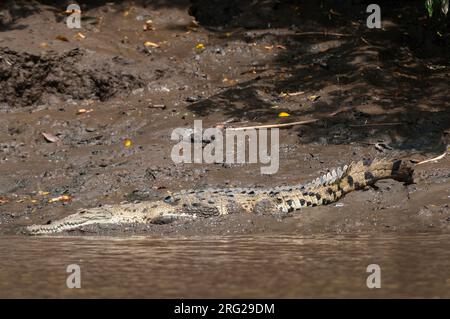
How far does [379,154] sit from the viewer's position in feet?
29.3

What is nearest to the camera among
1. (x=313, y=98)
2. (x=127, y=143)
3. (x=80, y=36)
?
(x=127, y=143)

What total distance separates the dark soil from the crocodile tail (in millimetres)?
119

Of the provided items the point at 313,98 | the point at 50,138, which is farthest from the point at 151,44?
the point at 313,98

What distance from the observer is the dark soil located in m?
8.08

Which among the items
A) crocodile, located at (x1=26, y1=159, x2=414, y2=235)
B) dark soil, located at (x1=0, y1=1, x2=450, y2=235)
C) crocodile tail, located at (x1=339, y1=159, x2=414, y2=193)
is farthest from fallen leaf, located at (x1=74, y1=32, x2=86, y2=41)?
crocodile tail, located at (x1=339, y1=159, x2=414, y2=193)

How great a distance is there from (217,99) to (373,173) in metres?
3.44

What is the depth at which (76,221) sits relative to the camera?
763 cm

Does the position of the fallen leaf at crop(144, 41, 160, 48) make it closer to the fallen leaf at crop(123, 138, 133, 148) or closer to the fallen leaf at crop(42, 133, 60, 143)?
A: the fallen leaf at crop(42, 133, 60, 143)

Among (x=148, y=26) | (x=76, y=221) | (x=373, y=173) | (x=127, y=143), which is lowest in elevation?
(x=76, y=221)

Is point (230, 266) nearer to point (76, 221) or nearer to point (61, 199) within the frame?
point (76, 221)
